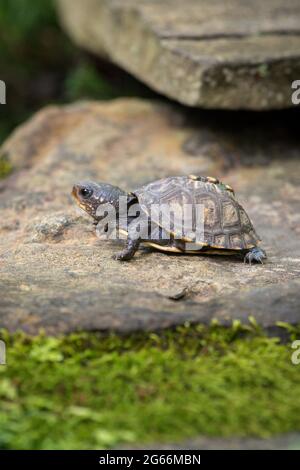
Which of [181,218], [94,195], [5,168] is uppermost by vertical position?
[5,168]

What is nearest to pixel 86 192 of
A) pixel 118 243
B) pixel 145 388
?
pixel 118 243

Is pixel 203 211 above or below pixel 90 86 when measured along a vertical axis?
below

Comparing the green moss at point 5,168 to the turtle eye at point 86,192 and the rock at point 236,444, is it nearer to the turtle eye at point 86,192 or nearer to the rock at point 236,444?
the turtle eye at point 86,192

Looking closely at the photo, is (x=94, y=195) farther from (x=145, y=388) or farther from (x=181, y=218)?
(x=145, y=388)

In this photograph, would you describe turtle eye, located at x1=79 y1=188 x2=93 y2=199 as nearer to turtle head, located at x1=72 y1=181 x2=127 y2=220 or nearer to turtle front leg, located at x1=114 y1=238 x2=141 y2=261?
turtle head, located at x1=72 y1=181 x2=127 y2=220

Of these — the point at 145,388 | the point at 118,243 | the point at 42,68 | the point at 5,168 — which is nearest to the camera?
the point at 145,388

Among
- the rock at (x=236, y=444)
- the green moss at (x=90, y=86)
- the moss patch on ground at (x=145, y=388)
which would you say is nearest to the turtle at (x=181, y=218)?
the moss patch on ground at (x=145, y=388)
